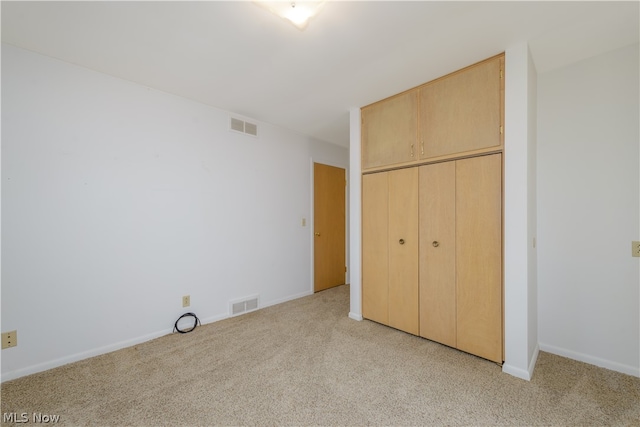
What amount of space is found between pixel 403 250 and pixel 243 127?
2343mm

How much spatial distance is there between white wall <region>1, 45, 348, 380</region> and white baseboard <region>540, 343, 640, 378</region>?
2.91m

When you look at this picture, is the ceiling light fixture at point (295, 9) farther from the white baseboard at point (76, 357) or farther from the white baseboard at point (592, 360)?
the white baseboard at point (592, 360)

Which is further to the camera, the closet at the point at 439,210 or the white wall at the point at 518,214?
the closet at the point at 439,210

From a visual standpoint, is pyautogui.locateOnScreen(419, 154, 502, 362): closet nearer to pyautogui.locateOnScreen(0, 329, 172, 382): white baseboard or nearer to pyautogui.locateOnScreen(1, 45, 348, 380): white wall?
pyautogui.locateOnScreen(1, 45, 348, 380): white wall

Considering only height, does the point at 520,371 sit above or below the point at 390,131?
below

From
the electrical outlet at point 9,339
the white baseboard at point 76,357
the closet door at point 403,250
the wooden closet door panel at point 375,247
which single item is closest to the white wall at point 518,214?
the closet door at point 403,250

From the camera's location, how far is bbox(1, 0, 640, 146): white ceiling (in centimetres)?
155

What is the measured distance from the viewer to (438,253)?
7.48 feet

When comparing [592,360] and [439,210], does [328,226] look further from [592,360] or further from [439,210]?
[592,360]

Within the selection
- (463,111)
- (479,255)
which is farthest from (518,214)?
(463,111)

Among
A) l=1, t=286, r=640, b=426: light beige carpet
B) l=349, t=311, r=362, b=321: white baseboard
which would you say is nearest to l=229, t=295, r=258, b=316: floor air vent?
l=1, t=286, r=640, b=426: light beige carpet

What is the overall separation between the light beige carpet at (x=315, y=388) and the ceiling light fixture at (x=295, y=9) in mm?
2330

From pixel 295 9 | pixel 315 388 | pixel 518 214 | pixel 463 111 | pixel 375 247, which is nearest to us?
pixel 295 9

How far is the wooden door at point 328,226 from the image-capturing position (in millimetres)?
3971
